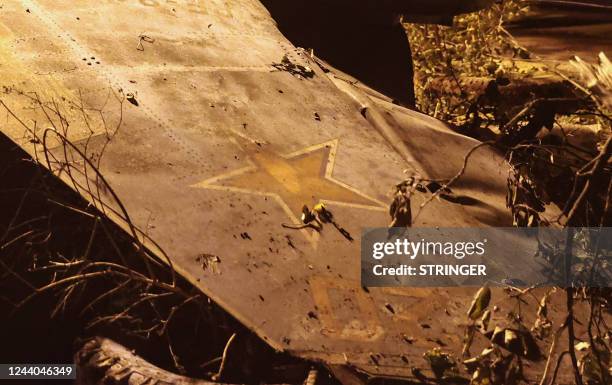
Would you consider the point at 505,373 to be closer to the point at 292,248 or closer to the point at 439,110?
the point at 292,248

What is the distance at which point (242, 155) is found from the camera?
5008 mm

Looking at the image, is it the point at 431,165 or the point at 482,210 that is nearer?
the point at 482,210

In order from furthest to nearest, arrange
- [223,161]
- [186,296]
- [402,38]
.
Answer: [402,38], [223,161], [186,296]

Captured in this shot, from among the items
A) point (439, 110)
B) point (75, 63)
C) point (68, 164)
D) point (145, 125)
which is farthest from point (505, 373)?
point (439, 110)

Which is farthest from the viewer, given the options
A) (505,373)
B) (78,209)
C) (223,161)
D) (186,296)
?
(223,161)

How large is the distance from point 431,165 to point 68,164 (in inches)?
108

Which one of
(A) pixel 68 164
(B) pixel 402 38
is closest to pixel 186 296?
(A) pixel 68 164

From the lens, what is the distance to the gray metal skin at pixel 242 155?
395 centimetres

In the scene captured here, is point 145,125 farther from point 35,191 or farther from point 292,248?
point 292,248

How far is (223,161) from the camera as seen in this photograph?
4.90 m

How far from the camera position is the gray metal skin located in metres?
3.95

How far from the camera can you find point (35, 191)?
13.8 feet

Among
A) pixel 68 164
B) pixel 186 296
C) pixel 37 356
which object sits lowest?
pixel 37 356

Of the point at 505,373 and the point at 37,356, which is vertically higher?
the point at 505,373
